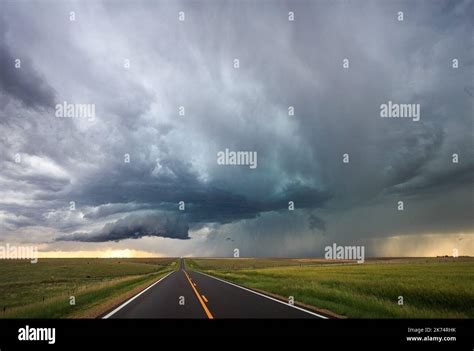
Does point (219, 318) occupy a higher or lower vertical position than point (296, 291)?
higher

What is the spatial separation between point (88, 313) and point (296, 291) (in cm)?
1182

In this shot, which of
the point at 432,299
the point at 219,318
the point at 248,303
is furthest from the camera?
the point at 432,299
